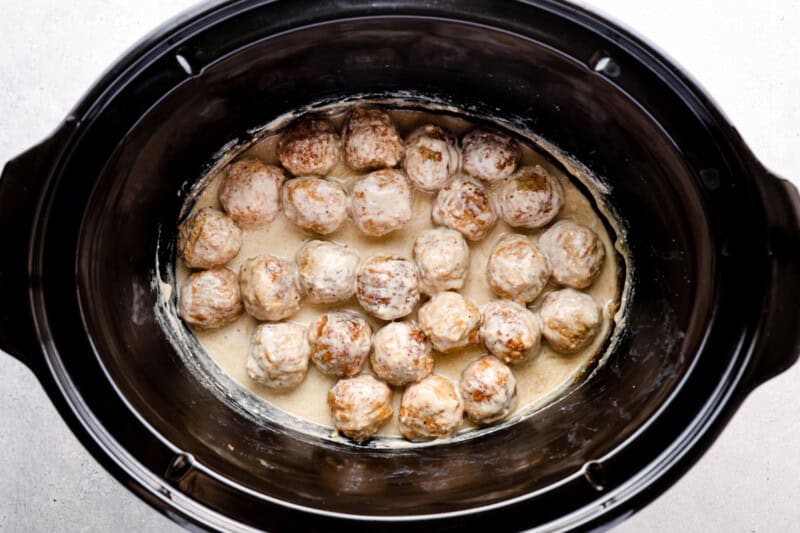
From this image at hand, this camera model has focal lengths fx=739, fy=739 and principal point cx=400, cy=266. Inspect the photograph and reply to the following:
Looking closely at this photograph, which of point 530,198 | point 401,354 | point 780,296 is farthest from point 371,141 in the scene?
point 780,296

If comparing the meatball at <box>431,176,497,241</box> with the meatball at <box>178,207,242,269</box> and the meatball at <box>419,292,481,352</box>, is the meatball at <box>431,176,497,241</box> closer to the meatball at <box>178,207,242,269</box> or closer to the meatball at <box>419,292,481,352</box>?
the meatball at <box>419,292,481,352</box>

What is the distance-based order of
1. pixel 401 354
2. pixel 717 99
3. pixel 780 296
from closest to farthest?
pixel 780 296, pixel 401 354, pixel 717 99

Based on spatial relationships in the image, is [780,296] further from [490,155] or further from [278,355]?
[278,355]

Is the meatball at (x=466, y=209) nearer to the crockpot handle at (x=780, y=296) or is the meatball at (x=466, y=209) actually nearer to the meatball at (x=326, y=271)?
the meatball at (x=326, y=271)

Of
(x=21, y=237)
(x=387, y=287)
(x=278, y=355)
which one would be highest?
(x=387, y=287)

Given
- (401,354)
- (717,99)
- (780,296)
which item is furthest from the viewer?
(717,99)
